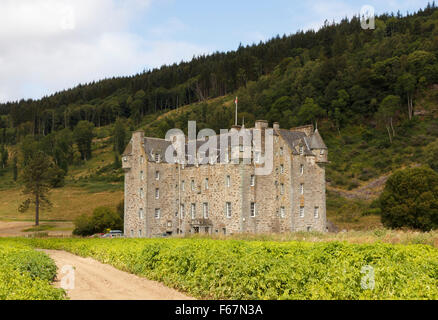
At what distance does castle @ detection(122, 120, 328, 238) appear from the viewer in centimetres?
5038

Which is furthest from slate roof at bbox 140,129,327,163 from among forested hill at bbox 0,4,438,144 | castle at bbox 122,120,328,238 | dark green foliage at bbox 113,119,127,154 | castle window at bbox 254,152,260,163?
dark green foliage at bbox 113,119,127,154

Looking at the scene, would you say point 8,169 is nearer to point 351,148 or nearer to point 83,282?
point 351,148

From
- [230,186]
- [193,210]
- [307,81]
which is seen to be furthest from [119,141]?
[230,186]

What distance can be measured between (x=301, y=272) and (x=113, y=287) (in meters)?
9.79

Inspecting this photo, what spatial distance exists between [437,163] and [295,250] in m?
62.1

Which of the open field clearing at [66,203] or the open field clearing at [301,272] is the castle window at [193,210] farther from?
the open field clearing at [66,203]

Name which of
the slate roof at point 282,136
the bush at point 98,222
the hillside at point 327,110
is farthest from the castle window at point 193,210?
the hillside at point 327,110

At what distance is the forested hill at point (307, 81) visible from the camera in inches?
4013

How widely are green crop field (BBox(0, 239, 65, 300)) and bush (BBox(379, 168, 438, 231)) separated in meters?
41.8

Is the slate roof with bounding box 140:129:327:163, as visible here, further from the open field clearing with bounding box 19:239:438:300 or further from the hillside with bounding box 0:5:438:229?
the open field clearing with bounding box 19:239:438:300

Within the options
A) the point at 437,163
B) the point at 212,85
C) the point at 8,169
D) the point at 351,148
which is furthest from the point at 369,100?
the point at 8,169

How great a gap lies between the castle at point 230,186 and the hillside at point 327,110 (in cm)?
1141

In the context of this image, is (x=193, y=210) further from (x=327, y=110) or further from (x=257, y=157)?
(x=327, y=110)
